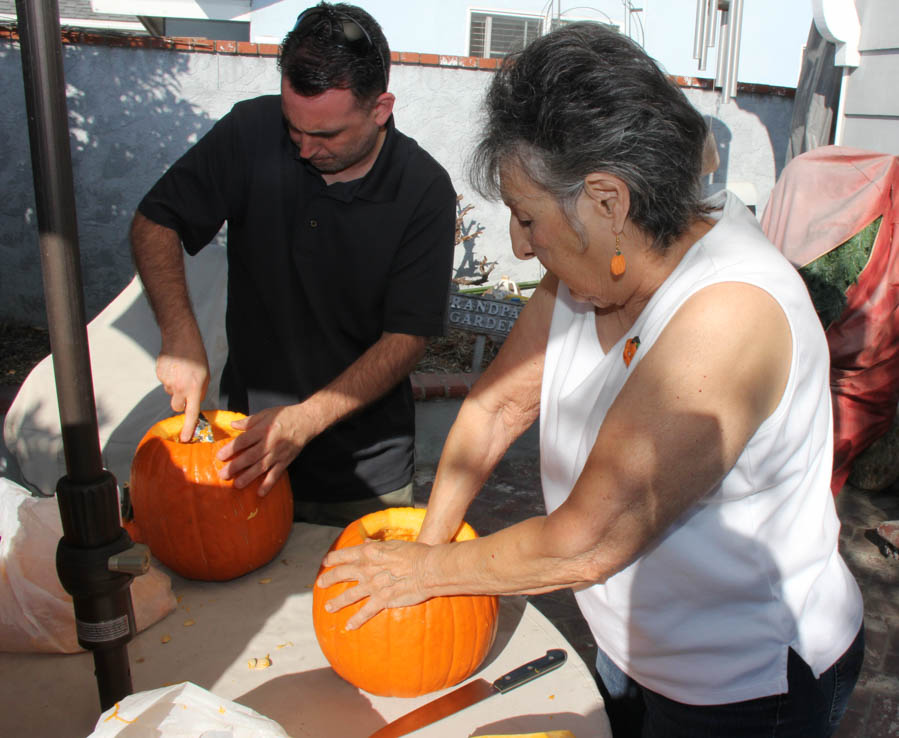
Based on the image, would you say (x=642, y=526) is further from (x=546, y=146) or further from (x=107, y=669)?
(x=107, y=669)

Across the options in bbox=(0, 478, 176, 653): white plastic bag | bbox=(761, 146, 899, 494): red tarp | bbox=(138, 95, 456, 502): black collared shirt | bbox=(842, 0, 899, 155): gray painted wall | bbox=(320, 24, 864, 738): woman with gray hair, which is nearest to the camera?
bbox=(320, 24, 864, 738): woman with gray hair

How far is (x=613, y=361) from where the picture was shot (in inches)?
51.9

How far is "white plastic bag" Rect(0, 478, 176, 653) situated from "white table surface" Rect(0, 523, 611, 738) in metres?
0.04

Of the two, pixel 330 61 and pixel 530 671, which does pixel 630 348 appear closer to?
pixel 530 671

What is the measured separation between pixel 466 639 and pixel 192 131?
234 inches

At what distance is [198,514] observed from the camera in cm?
170

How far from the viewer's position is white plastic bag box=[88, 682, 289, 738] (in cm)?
93

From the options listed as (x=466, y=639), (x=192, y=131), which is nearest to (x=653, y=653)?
(x=466, y=639)

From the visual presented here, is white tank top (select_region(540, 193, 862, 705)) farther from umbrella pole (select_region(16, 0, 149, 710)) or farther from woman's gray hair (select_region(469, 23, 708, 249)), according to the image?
umbrella pole (select_region(16, 0, 149, 710))

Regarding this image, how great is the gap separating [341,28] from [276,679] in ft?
4.79

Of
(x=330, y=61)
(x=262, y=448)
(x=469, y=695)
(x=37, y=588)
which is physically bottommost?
(x=469, y=695)

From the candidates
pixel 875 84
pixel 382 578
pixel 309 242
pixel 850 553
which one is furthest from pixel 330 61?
pixel 875 84

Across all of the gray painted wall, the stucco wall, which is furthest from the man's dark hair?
the stucco wall

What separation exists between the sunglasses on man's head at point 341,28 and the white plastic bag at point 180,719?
4.93 ft
